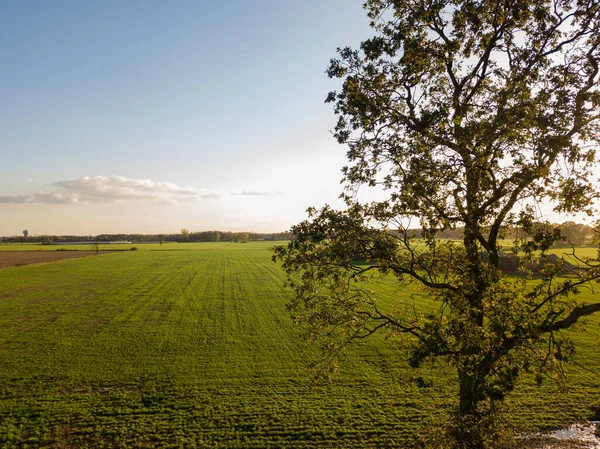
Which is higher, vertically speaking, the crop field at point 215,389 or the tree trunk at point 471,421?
the tree trunk at point 471,421

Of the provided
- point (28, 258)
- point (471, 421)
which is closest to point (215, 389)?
point (471, 421)

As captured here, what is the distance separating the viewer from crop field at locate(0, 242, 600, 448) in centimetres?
1481

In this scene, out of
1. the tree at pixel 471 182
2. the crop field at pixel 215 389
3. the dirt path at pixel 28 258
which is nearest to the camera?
the tree at pixel 471 182

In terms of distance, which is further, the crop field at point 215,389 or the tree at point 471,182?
the crop field at point 215,389

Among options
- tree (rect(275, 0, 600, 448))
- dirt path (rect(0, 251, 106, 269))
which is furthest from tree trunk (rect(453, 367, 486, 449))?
dirt path (rect(0, 251, 106, 269))

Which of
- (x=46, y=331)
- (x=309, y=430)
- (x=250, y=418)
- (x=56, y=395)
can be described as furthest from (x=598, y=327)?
(x=46, y=331)

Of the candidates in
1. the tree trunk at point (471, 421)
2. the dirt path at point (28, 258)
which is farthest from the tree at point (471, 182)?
the dirt path at point (28, 258)

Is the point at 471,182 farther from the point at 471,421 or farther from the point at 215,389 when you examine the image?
the point at 215,389

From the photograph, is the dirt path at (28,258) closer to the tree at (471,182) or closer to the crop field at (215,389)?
the crop field at (215,389)

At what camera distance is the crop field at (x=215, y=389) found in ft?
48.6

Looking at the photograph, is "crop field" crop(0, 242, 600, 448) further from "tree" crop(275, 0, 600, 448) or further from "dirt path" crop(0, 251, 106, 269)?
"dirt path" crop(0, 251, 106, 269)

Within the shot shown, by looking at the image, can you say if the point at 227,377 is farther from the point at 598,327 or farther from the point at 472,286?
the point at 598,327

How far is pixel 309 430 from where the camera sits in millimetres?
15109

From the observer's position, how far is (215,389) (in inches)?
742
